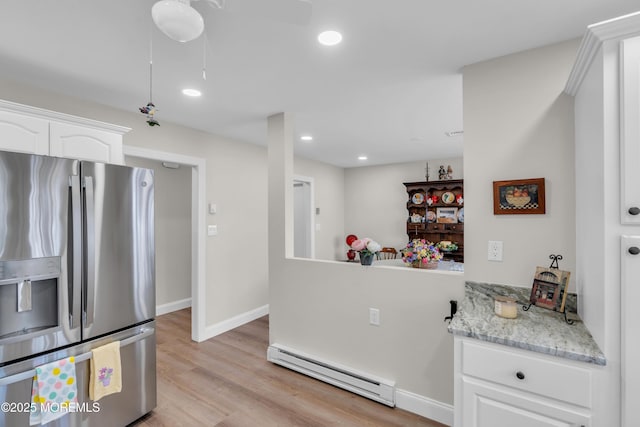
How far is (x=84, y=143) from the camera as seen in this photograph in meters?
2.07

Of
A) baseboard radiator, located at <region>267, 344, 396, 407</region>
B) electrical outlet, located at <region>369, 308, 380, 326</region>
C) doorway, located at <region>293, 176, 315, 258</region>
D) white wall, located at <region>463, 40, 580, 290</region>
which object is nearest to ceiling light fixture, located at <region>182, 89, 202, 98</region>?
white wall, located at <region>463, 40, 580, 290</region>

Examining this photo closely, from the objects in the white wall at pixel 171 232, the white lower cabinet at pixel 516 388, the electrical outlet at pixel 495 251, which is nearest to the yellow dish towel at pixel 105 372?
the white lower cabinet at pixel 516 388

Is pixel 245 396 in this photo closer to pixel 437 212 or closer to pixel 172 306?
pixel 172 306

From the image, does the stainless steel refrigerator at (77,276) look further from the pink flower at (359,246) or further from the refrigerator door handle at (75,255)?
the pink flower at (359,246)

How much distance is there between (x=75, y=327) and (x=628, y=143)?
9.49 feet

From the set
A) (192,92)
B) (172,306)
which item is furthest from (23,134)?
(172,306)

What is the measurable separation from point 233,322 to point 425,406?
8.37ft

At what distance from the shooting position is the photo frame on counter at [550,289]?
161 centimetres

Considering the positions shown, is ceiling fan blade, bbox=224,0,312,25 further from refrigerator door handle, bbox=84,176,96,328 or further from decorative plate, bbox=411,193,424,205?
decorative plate, bbox=411,193,424,205

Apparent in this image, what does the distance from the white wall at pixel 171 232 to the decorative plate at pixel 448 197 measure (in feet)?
14.5

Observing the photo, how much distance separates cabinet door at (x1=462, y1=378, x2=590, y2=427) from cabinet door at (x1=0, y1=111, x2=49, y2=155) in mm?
2764

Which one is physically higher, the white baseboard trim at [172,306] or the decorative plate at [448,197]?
the decorative plate at [448,197]

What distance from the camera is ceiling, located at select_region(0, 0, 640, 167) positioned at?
149 centimetres

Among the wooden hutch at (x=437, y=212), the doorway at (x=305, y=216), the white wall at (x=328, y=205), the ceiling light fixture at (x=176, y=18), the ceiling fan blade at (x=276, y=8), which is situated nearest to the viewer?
the ceiling light fixture at (x=176, y=18)
